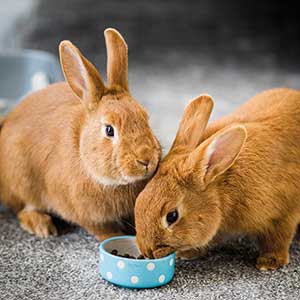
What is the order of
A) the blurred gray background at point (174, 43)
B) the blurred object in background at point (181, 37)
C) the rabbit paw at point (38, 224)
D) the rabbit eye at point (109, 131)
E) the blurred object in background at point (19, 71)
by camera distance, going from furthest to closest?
1. the blurred object in background at point (181, 37)
2. the blurred gray background at point (174, 43)
3. the blurred object in background at point (19, 71)
4. the rabbit paw at point (38, 224)
5. the rabbit eye at point (109, 131)

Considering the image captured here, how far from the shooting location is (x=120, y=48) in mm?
1846

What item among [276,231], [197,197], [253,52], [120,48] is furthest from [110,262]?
[253,52]

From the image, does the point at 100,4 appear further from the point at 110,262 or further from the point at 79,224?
the point at 110,262

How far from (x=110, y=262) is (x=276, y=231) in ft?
1.51

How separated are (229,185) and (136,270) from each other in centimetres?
32

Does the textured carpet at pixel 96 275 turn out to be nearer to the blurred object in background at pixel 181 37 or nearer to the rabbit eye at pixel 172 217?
the rabbit eye at pixel 172 217

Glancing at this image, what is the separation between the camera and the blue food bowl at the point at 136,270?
1646 mm

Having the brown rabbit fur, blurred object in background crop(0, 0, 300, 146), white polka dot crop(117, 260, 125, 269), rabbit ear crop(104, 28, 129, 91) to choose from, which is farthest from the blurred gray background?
rabbit ear crop(104, 28, 129, 91)

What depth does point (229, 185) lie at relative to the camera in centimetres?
173

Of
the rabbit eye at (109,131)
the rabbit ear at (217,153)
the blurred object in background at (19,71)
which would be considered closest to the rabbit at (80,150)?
the rabbit eye at (109,131)

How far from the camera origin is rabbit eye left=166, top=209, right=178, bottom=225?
162cm

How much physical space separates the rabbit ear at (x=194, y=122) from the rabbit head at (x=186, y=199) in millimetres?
61

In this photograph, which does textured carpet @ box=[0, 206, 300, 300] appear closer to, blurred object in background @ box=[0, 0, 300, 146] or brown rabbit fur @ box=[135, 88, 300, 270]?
brown rabbit fur @ box=[135, 88, 300, 270]

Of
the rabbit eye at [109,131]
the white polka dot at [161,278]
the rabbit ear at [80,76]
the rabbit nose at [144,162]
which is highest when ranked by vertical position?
the rabbit ear at [80,76]
